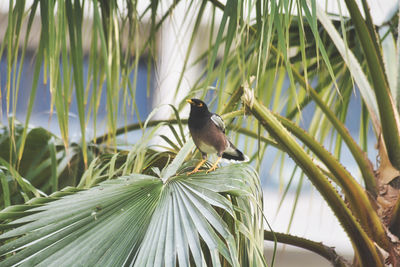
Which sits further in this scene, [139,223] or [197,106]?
[197,106]

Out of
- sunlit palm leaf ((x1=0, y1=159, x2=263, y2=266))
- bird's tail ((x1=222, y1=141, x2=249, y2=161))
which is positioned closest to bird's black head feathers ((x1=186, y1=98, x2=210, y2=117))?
bird's tail ((x1=222, y1=141, x2=249, y2=161))

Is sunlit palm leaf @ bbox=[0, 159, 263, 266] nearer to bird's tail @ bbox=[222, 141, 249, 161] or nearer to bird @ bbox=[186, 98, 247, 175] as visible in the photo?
bird @ bbox=[186, 98, 247, 175]

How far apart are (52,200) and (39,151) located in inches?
31.0

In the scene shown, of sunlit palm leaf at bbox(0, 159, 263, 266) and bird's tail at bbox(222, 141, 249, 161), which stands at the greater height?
bird's tail at bbox(222, 141, 249, 161)

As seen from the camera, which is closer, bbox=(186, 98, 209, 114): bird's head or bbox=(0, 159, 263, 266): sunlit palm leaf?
bbox=(0, 159, 263, 266): sunlit palm leaf

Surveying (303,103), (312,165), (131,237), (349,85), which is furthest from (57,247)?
(349,85)

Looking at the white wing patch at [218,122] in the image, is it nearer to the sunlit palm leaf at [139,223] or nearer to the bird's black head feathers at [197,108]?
the bird's black head feathers at [197,108]

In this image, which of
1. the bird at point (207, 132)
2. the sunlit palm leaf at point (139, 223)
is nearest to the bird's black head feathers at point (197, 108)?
the bird at point (207, 132)

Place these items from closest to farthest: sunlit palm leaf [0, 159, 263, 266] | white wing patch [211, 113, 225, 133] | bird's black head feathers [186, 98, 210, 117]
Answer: sunlit palm leaf [0, 159, 263, 266], white wing patch [211, 113, 225, 133], bird's black head feathers [186, 98, 210, 117]

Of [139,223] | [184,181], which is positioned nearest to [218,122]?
[184,181]

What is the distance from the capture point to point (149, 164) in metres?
1.64

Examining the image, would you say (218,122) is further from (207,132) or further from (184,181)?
(184,181)

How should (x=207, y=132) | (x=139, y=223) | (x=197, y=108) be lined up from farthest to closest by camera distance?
(x=197, y=108) < (x=207, y=132) < (x=139, y=223)

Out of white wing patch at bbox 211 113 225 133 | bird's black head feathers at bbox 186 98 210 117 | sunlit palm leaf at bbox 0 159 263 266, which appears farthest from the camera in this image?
bird's black head feathers at bbox 186 98 210 117
